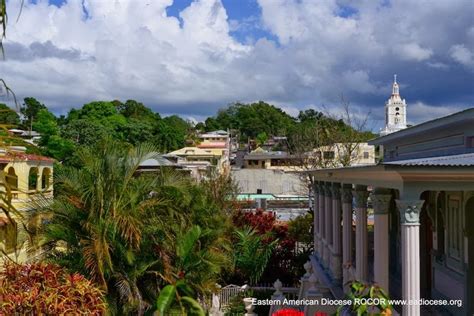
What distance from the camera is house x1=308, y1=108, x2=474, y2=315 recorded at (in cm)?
743

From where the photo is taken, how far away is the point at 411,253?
7418mm

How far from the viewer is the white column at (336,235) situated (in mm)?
13492

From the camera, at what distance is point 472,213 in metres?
10.2

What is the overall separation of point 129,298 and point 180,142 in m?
68.1

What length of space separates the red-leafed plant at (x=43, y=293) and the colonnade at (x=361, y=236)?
14.3ft

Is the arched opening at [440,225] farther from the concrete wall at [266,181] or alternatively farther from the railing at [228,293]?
the concrete wall at [266,181]

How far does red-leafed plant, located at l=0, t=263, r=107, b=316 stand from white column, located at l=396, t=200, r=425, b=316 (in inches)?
170

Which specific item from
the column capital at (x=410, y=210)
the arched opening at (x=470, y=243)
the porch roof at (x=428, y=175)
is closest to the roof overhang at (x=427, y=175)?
the porch roof at (x=428, y=175)

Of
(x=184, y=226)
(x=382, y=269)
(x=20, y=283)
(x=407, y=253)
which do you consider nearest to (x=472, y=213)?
(x=382, y=269)

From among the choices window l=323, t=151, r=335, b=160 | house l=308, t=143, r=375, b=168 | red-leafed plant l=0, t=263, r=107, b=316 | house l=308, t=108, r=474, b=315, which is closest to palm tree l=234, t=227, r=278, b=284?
house l=308, t=108, r=474, b=315

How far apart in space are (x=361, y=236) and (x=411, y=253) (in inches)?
116

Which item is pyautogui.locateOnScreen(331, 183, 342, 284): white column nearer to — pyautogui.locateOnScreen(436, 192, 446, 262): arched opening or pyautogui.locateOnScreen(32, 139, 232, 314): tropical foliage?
pyautogui.locateOnScreen(436, 192, 446, 262): arched opening

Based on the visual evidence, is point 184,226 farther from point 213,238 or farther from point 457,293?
point 457,293

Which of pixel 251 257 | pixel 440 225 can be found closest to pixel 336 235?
pixel 440 225
